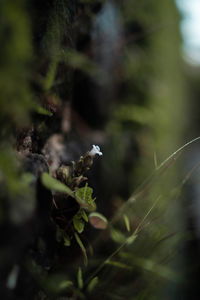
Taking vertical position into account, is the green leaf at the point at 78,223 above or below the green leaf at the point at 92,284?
above

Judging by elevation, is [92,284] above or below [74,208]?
below

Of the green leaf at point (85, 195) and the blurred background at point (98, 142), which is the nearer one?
the blurred background at point (98, 142)

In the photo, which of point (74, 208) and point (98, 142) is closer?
point (74, 208)

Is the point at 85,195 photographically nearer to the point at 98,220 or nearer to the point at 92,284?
the point at 98,220

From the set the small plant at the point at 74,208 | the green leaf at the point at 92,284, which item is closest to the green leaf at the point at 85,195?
the small plant at the point at 74,208

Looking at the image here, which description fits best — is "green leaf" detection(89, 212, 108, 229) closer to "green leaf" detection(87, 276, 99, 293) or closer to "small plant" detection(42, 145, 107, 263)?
"small plant" detection(42, 145, 107, 263)

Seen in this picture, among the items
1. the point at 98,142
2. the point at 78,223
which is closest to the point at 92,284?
the point at 78,223

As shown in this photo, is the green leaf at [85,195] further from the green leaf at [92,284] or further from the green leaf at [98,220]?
the green leaf at [92,284]

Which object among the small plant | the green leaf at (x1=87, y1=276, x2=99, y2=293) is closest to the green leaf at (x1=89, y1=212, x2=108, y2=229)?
the small plant
